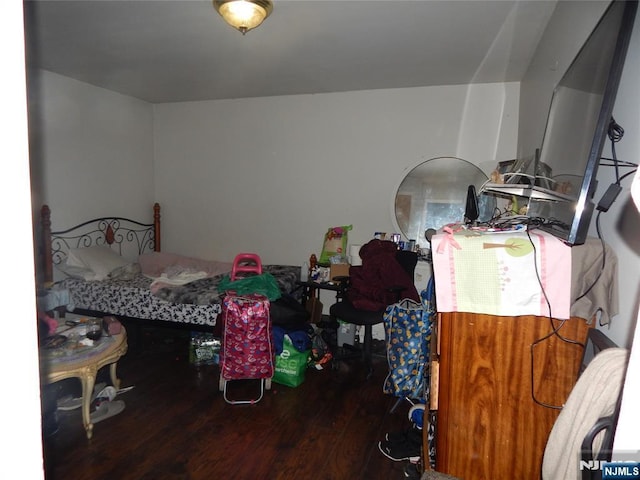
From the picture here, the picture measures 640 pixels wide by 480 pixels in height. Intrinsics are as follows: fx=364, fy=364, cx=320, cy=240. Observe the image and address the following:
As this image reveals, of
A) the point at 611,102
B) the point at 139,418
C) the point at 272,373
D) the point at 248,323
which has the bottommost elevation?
the point at 139,418

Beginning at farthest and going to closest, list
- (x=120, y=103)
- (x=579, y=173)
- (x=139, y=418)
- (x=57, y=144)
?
1. (x=120, y=103)
2. (x=57, y=144)
3. (x=139, y=418)
4. (x=579, y=173)

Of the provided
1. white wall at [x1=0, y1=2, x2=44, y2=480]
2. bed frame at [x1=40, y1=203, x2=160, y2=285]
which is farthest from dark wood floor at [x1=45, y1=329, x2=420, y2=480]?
white wall at [x1=0, y1=2, x2=44, y2=480]

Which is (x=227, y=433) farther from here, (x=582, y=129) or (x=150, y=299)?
(x=582, y=129)

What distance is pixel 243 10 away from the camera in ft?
6.72

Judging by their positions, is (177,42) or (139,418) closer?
(139,418)

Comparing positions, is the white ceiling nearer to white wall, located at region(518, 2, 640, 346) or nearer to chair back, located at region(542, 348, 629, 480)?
white wall, located at region(518, 2, 640, 346)

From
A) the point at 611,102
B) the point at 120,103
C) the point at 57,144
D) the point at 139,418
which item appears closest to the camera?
the point at 611,102

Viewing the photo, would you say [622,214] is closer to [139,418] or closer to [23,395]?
[23,395]

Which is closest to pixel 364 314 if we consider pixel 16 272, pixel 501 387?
pixel 501 387

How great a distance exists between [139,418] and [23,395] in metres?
2.39

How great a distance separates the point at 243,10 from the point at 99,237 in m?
3.38

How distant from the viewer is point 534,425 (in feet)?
4.16

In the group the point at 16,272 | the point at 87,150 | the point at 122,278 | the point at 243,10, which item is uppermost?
the point at 243,10

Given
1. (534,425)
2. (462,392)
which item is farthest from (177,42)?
(534,425)
